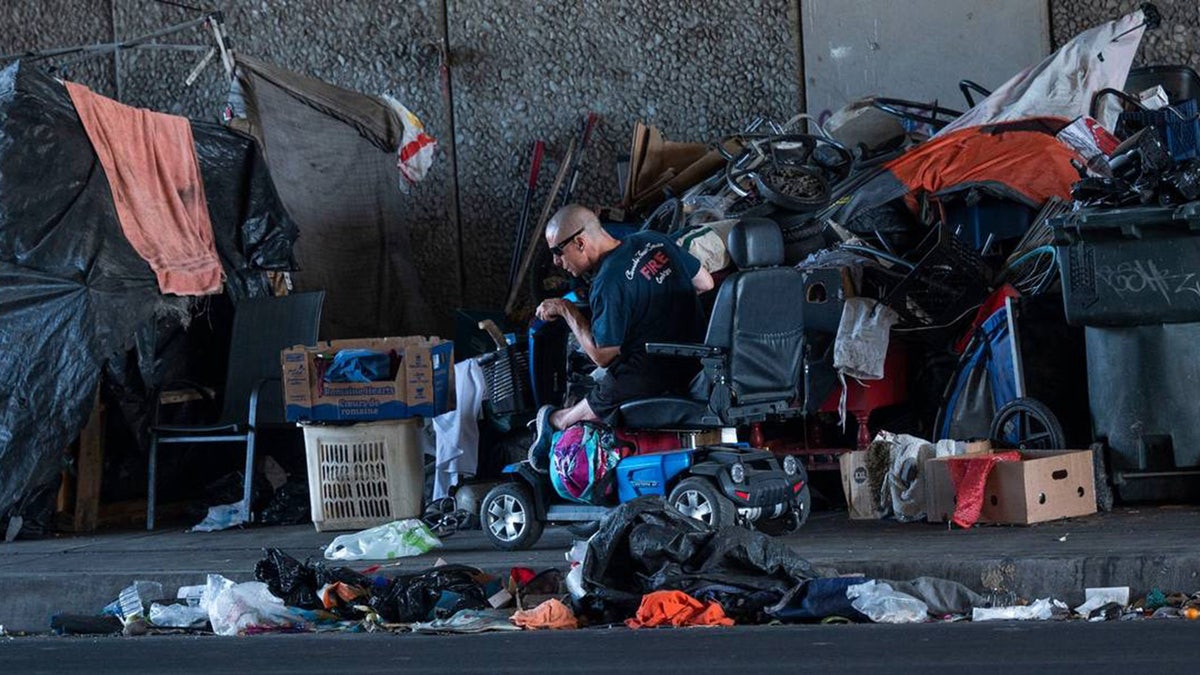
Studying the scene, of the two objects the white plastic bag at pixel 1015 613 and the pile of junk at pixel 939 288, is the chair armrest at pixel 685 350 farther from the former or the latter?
the white plastic bag at pixel 1015 613

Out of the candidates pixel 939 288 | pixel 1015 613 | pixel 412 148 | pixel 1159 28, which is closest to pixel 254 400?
pixel 412 148

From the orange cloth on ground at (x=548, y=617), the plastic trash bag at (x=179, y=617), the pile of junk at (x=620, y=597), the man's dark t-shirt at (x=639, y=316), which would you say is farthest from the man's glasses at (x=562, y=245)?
the plastic trash bag at (x=179, y=617)

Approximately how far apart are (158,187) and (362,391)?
2.21 meters

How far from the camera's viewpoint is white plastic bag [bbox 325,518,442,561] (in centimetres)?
812

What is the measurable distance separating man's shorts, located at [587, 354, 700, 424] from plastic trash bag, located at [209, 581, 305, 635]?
171cm

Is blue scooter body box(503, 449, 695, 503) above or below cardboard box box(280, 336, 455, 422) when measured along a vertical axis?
below

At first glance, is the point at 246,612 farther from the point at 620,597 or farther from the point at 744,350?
the point at 744,350

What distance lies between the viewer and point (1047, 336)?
8922 mm

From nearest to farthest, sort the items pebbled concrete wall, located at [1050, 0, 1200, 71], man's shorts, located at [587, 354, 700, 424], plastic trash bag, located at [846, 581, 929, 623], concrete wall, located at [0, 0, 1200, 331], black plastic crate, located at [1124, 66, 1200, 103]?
plastic trash bag, located at [846, 581, 929, 623] → man's shorts, located at [587, 354, 700, 424] → black plastic crate, located at [1124, 66, 1200, 103] → pebbled concrete wall, located at [1050, 0, 1200, 71] → concrete wall, located at [0, 0, 1200, 331]

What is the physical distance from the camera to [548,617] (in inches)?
256

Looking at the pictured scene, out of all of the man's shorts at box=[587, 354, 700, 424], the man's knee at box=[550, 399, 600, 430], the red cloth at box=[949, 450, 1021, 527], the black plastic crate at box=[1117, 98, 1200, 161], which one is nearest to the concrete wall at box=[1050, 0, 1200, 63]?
the black plastic crate at box=[1117, 98, 1200, 161]

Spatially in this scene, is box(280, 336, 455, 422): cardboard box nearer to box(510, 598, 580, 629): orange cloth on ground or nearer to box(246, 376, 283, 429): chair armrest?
box(246, 376, 283, 429): chair armrest

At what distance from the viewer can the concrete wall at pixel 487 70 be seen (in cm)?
1259

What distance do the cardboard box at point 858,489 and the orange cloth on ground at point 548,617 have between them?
8.50 feet
